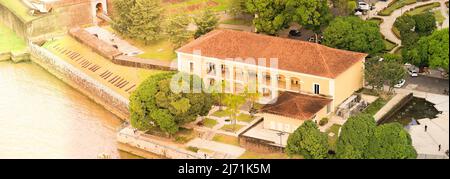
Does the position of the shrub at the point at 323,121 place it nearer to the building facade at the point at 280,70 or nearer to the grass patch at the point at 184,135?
the building facade at the point at 280,70

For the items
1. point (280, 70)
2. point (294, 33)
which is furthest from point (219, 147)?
point (294, 33)

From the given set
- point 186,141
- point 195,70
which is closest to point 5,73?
point 195,70

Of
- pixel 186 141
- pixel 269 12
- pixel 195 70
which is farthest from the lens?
pixel 269 12

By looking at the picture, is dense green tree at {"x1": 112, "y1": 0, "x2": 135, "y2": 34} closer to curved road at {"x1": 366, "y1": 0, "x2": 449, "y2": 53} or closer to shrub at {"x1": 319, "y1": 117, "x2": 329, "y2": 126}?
curved road at {"x1": 366, "y1": 0, "x2": 449, "y2": 53}

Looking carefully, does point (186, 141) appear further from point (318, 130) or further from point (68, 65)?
point (68, 65)

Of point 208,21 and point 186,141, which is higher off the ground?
point 208,21

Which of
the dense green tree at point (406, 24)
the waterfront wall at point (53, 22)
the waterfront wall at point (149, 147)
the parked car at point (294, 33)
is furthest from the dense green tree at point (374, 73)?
the waterfront wall at point (53, 22)

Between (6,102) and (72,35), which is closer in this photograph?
(6,102)
